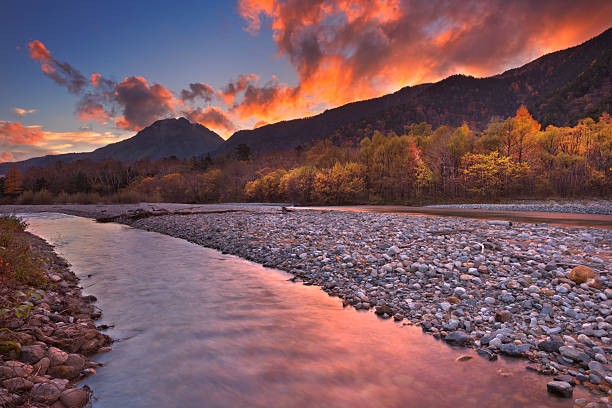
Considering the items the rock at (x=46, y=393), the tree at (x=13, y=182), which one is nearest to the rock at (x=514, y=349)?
the rock at (x=46, y=393)

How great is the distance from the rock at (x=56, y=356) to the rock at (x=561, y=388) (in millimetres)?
6470

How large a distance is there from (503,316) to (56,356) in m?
7.22

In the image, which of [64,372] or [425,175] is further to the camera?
[425,175]

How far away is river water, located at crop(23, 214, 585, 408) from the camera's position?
3525mm

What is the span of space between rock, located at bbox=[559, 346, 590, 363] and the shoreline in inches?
0.4

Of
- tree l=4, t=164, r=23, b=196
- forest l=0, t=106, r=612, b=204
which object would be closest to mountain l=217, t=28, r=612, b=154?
forest l=0, t=106, r=612, b=204

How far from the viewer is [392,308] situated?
19.1 ft

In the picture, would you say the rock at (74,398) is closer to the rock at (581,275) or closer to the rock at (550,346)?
the rock at (550,346)

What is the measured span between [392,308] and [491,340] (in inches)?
72.3

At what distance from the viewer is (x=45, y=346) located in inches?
151

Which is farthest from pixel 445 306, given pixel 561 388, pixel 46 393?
pixel 46 393

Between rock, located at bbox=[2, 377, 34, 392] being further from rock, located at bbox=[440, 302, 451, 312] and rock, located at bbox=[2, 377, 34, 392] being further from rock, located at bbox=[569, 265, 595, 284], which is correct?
rock, located at bbox=[569, 265, 595, 284]

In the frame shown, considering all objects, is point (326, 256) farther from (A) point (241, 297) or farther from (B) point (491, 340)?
(B) point (491, 340)

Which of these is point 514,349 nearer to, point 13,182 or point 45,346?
point 45,346
